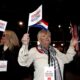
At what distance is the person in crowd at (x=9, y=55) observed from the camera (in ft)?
14.8

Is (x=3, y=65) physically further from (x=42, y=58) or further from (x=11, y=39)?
(x=42, y=58)

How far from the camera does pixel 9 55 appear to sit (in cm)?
460

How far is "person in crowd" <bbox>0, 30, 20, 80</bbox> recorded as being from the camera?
4.51 m

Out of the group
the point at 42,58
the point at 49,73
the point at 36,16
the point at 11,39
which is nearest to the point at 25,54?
the point at 42,58

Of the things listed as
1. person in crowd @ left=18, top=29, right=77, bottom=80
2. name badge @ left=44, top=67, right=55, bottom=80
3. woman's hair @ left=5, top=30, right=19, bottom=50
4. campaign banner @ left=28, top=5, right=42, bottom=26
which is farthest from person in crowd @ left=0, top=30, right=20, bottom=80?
name badge @ left=44, top=67, right=55, bottom=80

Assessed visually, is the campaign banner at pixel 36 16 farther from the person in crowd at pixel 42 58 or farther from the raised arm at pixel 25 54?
the raised arm at pixel 25 54

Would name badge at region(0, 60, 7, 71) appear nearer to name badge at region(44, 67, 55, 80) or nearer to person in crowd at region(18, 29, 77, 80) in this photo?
person in crowd at region(18, 29, 77, 80)

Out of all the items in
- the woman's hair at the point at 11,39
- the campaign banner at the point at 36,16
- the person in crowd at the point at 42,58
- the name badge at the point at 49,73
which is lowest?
the name badge at the point at 49,73

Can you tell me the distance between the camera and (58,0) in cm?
1188

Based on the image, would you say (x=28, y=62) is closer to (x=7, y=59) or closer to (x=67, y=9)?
(x=7, y=59)

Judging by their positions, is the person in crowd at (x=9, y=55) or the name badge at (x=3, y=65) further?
the name badge at (x=3, y=65)

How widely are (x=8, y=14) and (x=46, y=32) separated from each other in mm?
12511

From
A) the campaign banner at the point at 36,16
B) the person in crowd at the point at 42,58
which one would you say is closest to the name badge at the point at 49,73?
the person in crowd at the point at 42,58

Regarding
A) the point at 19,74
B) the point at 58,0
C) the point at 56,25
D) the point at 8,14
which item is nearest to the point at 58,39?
the point at 56,25
